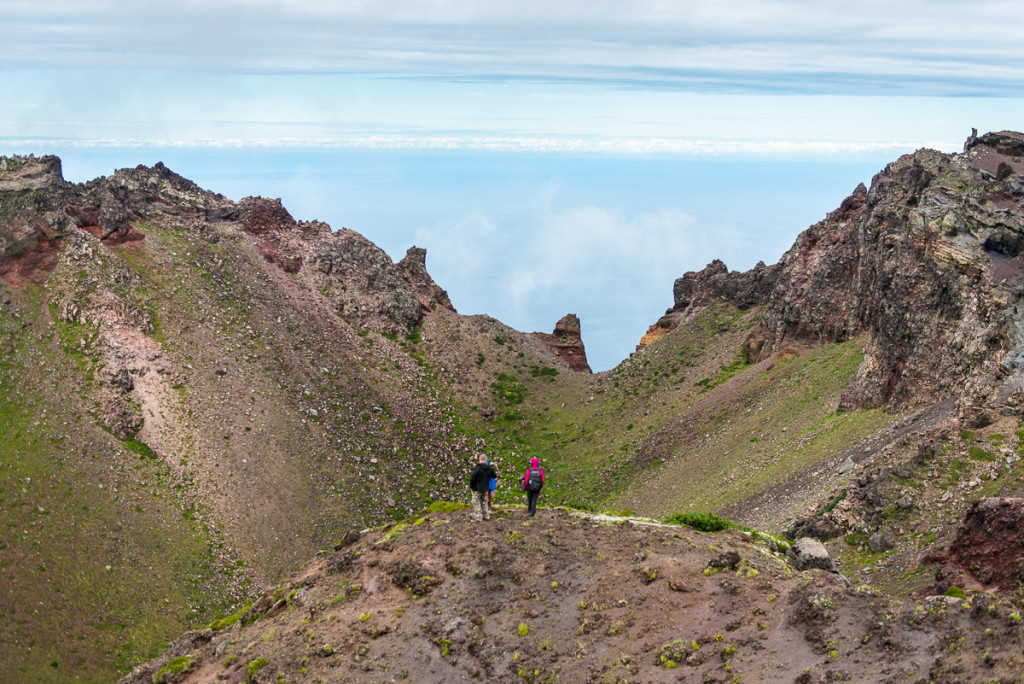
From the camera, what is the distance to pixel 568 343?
105562 millimetres

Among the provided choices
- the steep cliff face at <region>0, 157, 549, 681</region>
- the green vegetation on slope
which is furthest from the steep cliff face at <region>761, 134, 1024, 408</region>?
the green vegetation on slope

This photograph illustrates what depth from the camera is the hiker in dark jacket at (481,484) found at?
104 ft

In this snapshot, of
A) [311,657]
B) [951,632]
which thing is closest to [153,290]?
[311,657]

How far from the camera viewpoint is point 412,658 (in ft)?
87.4

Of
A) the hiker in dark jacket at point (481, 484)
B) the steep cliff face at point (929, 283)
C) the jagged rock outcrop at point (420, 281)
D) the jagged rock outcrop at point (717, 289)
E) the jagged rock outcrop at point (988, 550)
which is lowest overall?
the jagged rock outcrop at point (988, 550)

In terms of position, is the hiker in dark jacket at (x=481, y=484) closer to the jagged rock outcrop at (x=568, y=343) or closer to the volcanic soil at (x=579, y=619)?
the volcanic soil at (x=579, y=619)

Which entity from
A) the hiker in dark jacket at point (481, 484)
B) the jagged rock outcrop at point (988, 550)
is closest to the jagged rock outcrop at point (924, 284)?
the jagged rock outcrop at point (988, 550)

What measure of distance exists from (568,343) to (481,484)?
7414 cm

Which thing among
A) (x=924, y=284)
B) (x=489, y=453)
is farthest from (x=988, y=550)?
(x=489, y=453)

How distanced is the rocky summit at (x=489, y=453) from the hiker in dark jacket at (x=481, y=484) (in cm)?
98

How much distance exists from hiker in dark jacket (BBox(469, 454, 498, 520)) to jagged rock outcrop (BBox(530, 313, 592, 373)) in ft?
232

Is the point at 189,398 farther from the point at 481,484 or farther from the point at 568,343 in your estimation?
the point at 568,343

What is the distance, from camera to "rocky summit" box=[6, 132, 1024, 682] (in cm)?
2678

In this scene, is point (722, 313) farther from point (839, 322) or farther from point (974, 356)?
point (974, 356)
